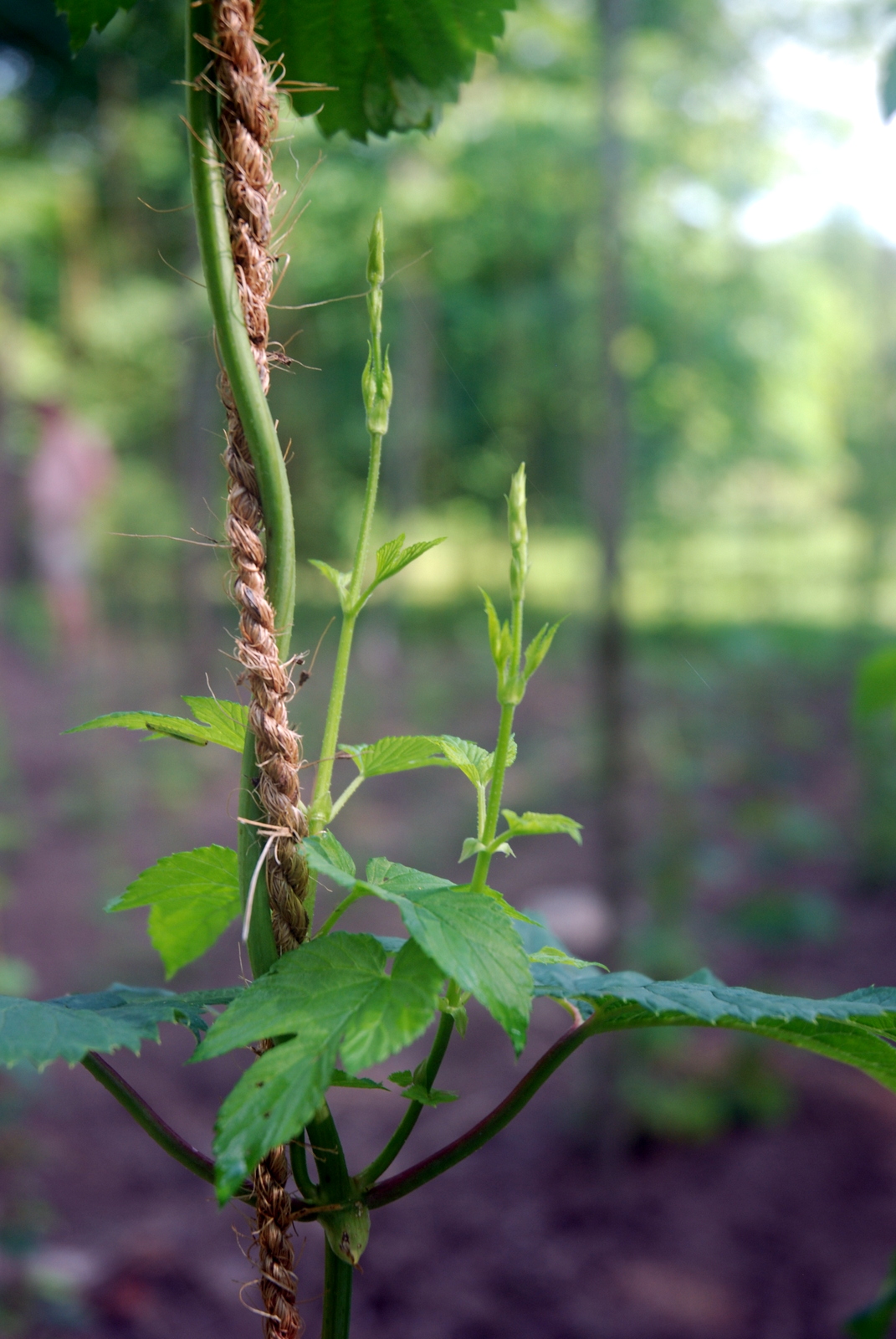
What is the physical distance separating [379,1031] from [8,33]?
2367mm

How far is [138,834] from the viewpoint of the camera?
551cm

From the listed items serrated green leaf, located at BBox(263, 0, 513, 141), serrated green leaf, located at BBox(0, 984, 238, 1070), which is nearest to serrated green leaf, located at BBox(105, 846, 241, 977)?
serrated green leaf, located at BBox(0, 984, 238, 1070)

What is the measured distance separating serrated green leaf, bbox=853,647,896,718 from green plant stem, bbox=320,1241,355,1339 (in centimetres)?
75

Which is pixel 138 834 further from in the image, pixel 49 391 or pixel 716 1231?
pixel 49 391

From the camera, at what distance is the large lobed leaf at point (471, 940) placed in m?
0.44

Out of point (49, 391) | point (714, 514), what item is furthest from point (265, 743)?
point (49, 391)

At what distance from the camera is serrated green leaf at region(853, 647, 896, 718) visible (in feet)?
3.38

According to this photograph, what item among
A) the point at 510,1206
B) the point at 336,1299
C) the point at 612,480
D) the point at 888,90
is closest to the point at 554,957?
the point at 336,1299

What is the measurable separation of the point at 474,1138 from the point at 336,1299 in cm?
12

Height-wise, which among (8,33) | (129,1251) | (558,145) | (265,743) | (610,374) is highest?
(558,145)

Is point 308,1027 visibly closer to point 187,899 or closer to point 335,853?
point 335,853

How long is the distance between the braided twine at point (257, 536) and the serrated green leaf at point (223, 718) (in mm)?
31

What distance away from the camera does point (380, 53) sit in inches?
27.0

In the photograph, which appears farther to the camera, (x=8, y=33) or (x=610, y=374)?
(x=610, y=374)
